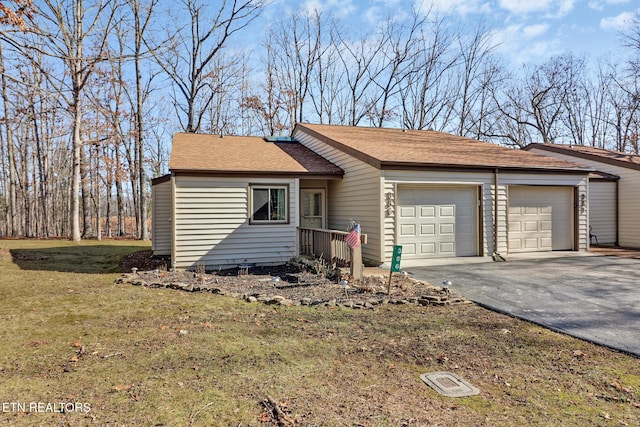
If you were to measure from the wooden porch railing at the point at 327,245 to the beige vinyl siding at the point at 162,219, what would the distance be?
4480 millimetres

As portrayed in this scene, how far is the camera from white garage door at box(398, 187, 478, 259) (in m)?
9.61

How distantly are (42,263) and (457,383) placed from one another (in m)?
11.6

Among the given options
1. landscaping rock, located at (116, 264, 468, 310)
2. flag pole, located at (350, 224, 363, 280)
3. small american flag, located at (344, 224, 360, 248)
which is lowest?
landscaping rock, located at (116, 264, 468, 310)

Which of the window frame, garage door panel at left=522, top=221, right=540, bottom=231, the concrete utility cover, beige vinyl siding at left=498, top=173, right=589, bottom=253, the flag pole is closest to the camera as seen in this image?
the concrete utility cover

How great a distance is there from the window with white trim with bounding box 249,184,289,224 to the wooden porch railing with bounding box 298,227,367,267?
0.76 meters

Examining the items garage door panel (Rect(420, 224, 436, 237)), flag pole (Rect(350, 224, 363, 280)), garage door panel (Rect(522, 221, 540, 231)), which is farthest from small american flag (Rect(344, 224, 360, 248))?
garage door panel (Rect(522, 221, 540, 231))

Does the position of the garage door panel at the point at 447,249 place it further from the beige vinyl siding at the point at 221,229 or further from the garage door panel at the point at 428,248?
the beige vinyl siding at the point at 221,229

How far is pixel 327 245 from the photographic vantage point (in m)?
9.03

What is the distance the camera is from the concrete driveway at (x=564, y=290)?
16.3 feet

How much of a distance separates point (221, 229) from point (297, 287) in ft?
11.2

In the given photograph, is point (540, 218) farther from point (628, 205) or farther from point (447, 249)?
point (628, 205)

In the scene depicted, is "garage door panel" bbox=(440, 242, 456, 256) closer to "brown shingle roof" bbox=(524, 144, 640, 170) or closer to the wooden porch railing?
the wooden porch railing

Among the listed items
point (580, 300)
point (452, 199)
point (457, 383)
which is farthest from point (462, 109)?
point (457, 383)

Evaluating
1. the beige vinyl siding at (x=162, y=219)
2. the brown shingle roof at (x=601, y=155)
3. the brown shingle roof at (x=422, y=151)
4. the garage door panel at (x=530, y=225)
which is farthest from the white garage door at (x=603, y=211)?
the beige vinyl siding at (x=162, y=219)
